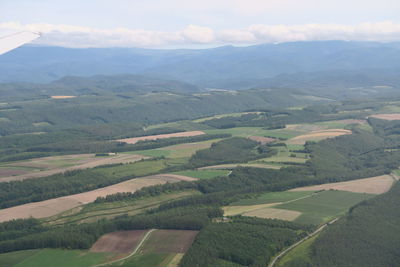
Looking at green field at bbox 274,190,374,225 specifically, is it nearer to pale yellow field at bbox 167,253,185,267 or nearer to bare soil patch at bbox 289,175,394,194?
bare soil patch at bbox 289,175,394,194

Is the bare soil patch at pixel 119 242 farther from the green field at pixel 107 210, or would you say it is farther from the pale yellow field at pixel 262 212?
the pale yellow field at pixel 262 212

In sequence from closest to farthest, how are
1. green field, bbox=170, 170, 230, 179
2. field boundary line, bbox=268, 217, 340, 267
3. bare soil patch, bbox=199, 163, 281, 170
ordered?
1. field boundary line, bbox=268, 217, 340, 267
2. green field, bbox=170, 170, 230, 179
3. bare soil patch, bbox=199, 163, 281, 170

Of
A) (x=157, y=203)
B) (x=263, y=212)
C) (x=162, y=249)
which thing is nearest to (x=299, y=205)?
(x=263, y=212)

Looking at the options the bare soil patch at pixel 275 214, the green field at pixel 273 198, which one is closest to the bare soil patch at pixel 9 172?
the green field at pixel 273 198

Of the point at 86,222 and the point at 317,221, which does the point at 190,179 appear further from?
the point at 317,221

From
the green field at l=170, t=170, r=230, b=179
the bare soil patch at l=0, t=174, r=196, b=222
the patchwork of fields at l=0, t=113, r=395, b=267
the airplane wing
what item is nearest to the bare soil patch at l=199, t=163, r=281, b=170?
the patchwork of fields at l=0, t=113, r=395, b=267

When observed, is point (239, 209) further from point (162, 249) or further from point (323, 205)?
point (162, 249)

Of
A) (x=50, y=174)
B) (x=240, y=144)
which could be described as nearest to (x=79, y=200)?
(x=50, y=174)
